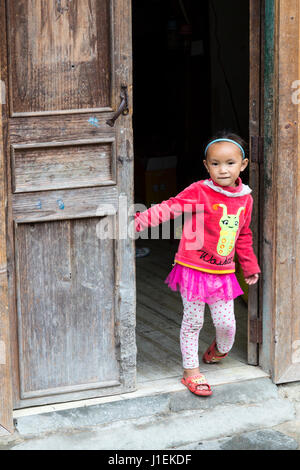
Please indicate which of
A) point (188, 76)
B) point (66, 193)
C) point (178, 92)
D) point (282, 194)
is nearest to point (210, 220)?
point (282, 194)

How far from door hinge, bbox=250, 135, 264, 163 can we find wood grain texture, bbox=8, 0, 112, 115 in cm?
86

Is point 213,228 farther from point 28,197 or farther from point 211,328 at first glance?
point 211,328

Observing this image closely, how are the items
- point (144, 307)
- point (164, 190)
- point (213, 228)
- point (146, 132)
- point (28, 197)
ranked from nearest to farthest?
1. point (28, 197)
2. point (213, 228)
3. point (144, 307)
4. point (164, 190)
5. point (146, 132)

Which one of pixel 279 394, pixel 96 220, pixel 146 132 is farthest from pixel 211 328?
pixel 146 132

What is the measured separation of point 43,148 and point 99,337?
989mm

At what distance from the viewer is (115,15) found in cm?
343

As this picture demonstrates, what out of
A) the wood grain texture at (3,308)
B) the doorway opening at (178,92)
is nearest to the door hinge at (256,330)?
the wood grain texture at (3,308)

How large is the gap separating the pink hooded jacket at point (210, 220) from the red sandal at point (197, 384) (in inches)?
22.6

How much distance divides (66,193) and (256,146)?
1080 millimetres

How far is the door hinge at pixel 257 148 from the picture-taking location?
3896mm

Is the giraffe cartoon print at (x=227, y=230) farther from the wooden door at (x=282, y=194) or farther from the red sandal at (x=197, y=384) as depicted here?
the red sandal at (x=197, y=384)

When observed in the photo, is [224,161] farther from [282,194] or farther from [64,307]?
[64,307]

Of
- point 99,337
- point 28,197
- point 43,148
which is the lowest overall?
point 99,337
